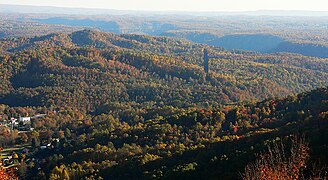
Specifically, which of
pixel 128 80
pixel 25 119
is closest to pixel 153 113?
pixel 25 119

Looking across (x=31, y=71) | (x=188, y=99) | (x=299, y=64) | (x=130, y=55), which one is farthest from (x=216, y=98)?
(x=299, y=64)

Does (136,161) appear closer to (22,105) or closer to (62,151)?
(62,151)

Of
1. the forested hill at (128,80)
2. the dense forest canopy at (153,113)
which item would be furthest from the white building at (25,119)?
the forested hill at (128,80)

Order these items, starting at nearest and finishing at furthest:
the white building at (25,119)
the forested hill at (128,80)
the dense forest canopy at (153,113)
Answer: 1. the dense forest canopy at (153,113)
2. the white building at (25,119)
3. the forested hill at (128,80)

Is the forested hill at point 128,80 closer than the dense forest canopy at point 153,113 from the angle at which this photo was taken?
No

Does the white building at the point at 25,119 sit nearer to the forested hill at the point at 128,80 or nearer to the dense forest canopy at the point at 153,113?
the dense forest canopy at the point at 153,113

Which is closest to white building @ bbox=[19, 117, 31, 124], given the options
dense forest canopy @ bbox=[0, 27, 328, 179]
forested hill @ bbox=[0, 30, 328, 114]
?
dense forest canopy @ bbox=[0, 27, 328, 179]

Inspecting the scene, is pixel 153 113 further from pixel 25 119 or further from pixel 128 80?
pixel 128 80

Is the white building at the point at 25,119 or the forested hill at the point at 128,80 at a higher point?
the forested hill at the point at 128,80
